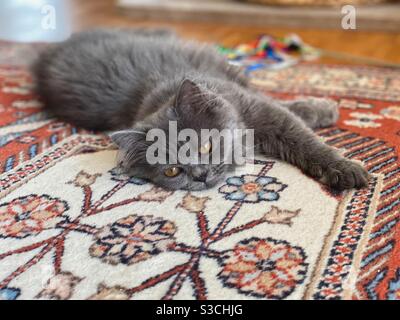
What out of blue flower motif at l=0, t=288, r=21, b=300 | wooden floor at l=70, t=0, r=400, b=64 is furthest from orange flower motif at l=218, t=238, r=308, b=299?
wooden floor at l=70, t=0, r=400, b=64

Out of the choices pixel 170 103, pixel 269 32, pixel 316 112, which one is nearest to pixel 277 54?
pixel 269 32

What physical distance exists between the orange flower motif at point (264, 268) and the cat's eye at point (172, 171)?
0.33m

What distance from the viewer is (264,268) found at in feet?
3.62

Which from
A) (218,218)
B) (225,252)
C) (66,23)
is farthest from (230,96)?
(66,23)

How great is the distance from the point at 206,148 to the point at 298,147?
0.33 meters

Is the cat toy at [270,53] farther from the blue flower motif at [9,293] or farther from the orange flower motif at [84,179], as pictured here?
the blue flower motif at [9,293]

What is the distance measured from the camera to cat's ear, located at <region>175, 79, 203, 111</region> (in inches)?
55.1

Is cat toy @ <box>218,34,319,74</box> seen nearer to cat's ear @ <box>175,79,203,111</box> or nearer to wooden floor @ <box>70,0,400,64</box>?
wooden floor @ <box>70,0,400,64</box>

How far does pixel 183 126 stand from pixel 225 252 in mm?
428

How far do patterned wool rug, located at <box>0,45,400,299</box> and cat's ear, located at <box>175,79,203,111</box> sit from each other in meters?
0.26

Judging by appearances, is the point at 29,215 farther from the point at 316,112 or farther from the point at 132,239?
the point at 316,112

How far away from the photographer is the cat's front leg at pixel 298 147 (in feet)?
4.63
